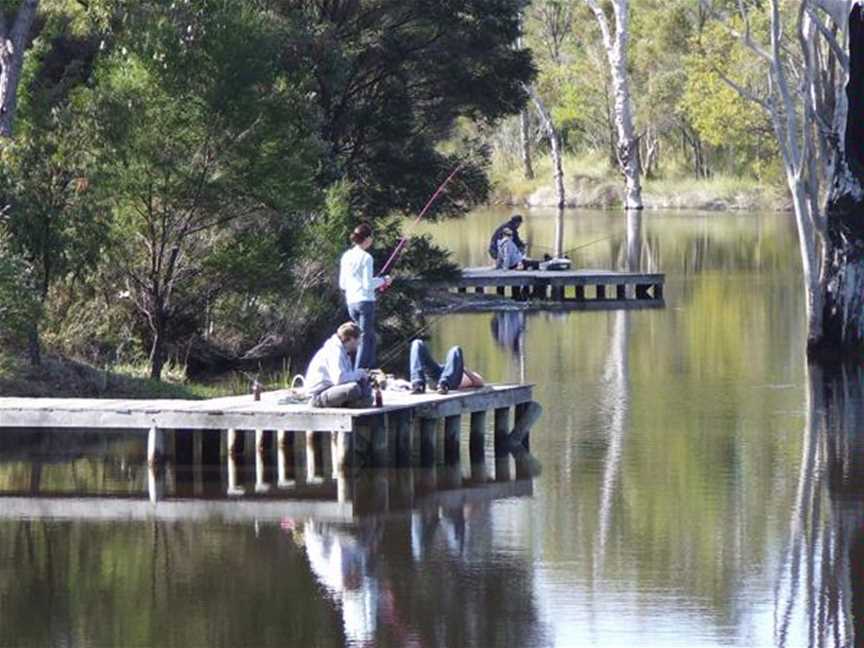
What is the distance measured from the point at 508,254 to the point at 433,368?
2386 cm

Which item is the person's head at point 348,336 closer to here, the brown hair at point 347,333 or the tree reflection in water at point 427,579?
the brown hair at point 347,333

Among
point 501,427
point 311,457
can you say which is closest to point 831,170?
point 501,427

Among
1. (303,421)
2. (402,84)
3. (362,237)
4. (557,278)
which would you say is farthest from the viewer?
(557,278)

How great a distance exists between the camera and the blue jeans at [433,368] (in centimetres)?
2291

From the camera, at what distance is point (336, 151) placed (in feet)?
122

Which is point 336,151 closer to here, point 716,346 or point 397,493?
point 716,346

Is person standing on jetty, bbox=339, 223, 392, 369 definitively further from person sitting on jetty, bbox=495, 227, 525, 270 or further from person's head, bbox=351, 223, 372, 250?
person sitting on jetty, bbox=495, 227, 525, 270

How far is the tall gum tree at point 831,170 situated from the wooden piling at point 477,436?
10275mm

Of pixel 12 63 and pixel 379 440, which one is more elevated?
pixel 12 63

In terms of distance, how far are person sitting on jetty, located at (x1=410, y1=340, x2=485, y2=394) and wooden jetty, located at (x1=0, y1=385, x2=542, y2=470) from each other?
14cm

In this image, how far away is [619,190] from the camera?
88500mm

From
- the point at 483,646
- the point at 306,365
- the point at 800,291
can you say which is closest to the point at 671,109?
the point at 800,291

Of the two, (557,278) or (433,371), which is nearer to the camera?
(433,371)

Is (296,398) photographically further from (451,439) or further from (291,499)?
(451,439)
